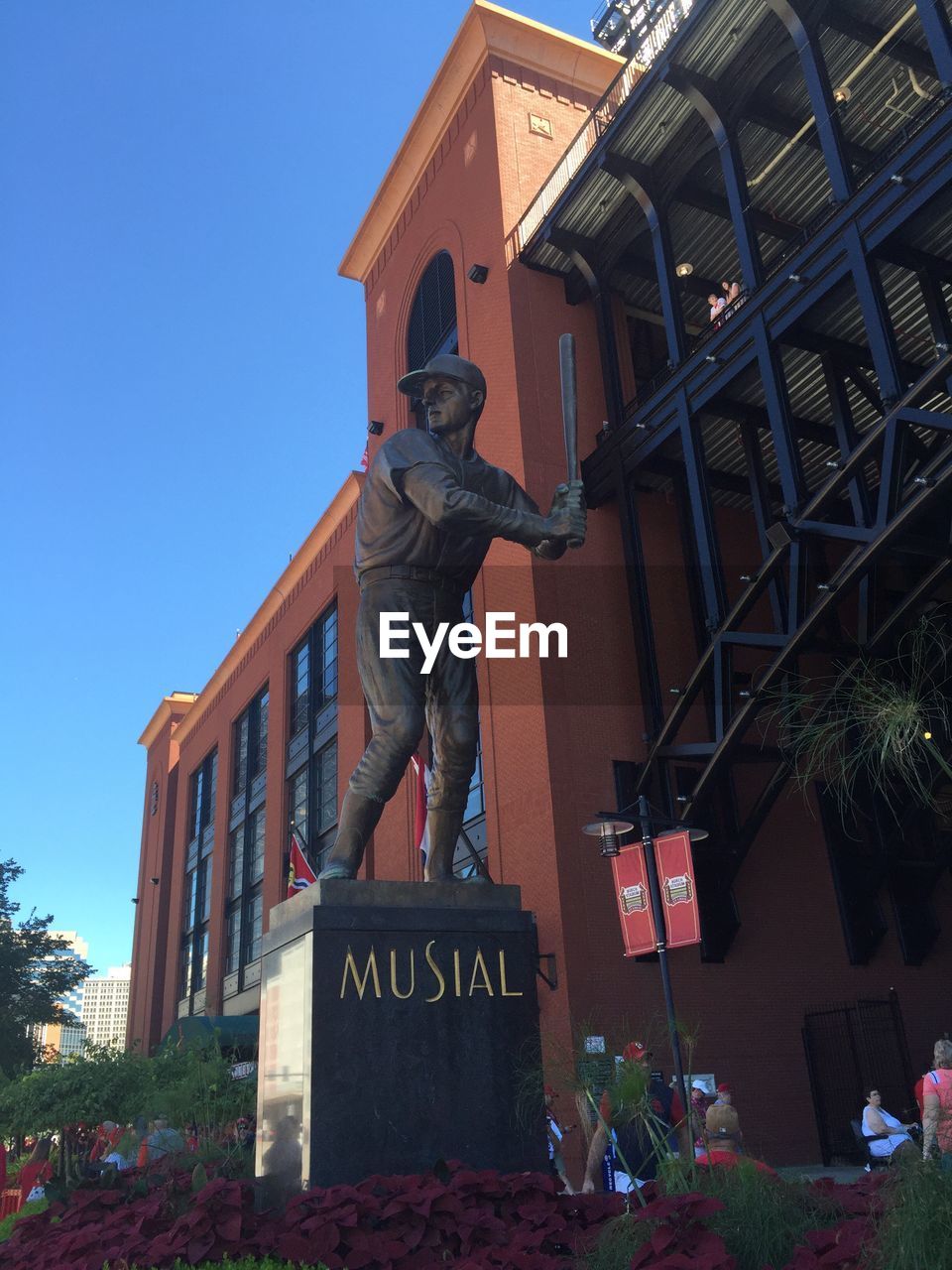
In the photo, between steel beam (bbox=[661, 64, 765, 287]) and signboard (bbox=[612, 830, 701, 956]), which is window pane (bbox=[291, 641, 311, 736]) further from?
steel beam (bbox=[661, 64, 765, 287])

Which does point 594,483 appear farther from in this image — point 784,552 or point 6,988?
point 6,988

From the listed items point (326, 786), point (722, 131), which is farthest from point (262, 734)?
point (722, 131)

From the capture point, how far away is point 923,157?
46.4ft

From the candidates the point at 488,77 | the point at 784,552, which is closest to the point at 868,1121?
the point at 784,552

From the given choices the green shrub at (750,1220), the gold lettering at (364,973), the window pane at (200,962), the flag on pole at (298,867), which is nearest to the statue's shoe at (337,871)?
the gold lettering at (364,973)

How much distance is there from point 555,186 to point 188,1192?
20357 mm

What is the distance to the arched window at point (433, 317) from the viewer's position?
24.8 meters

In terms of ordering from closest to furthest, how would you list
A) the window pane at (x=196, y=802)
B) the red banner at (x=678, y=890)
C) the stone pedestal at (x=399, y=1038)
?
the stone pedestal at (x=399, y=1038) → the red banner at (x=678, y=890) → the window pane at (x=196, y=802)

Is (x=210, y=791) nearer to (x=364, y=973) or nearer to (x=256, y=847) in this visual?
(x=256, y=847)

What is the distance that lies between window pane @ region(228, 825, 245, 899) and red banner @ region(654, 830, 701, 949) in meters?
23.0

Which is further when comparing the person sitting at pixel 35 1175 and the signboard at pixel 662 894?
the signboard at pixel 662 894

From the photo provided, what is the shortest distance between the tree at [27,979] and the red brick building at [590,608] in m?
22.8

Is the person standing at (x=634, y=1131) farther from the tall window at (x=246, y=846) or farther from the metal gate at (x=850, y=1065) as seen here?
the tall window at (x=246, y=846)

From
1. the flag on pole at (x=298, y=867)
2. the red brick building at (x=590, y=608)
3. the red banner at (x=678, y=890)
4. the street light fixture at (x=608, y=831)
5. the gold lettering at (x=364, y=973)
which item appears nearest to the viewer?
the gold lettering at (x=364, y=973)
